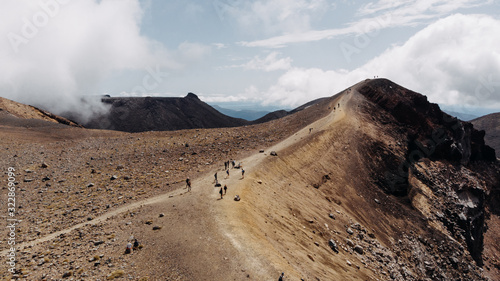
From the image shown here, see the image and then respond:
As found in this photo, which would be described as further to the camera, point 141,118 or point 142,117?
point 142,117

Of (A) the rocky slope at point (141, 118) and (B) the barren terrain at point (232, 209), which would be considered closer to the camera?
(B) the barren terrain at point (232, 209)

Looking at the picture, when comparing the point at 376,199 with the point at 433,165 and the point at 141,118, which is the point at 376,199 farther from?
the point at 141,118

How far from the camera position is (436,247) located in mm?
45062

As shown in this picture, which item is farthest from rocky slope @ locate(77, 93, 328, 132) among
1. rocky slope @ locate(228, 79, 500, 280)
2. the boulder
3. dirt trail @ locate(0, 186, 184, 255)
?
the boulder

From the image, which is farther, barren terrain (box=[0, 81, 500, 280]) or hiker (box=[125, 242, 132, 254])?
hiker (box=[125, 242, 132, 254])

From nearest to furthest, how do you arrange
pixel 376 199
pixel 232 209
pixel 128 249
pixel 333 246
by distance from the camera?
pixel 128 249
pixel 232 209
pixel 333 246
pixel 376 199

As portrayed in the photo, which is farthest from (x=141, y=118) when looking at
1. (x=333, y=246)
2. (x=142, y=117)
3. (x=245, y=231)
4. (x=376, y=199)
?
(x=245, y=231)

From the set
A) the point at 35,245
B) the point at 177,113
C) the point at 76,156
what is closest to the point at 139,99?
the point at 177,113

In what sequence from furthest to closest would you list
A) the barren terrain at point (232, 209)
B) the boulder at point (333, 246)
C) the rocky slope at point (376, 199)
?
the boulder at point (333, 246) → the rocky slope at point (376, 199) → the barren terrain at point (232, 209)

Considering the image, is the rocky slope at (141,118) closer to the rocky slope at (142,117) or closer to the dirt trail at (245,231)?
the rocky slope at (142,117)

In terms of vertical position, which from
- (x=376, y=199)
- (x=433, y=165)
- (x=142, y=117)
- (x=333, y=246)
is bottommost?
(x=376, y=199)

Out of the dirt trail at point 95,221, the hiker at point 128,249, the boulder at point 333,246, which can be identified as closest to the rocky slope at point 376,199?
the boulder at point 333,246

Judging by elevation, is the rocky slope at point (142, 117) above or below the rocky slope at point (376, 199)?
above

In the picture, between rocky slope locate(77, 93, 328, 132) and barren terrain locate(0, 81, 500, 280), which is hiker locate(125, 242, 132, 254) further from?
rocky slope locate(77, 93, 328, 132)
